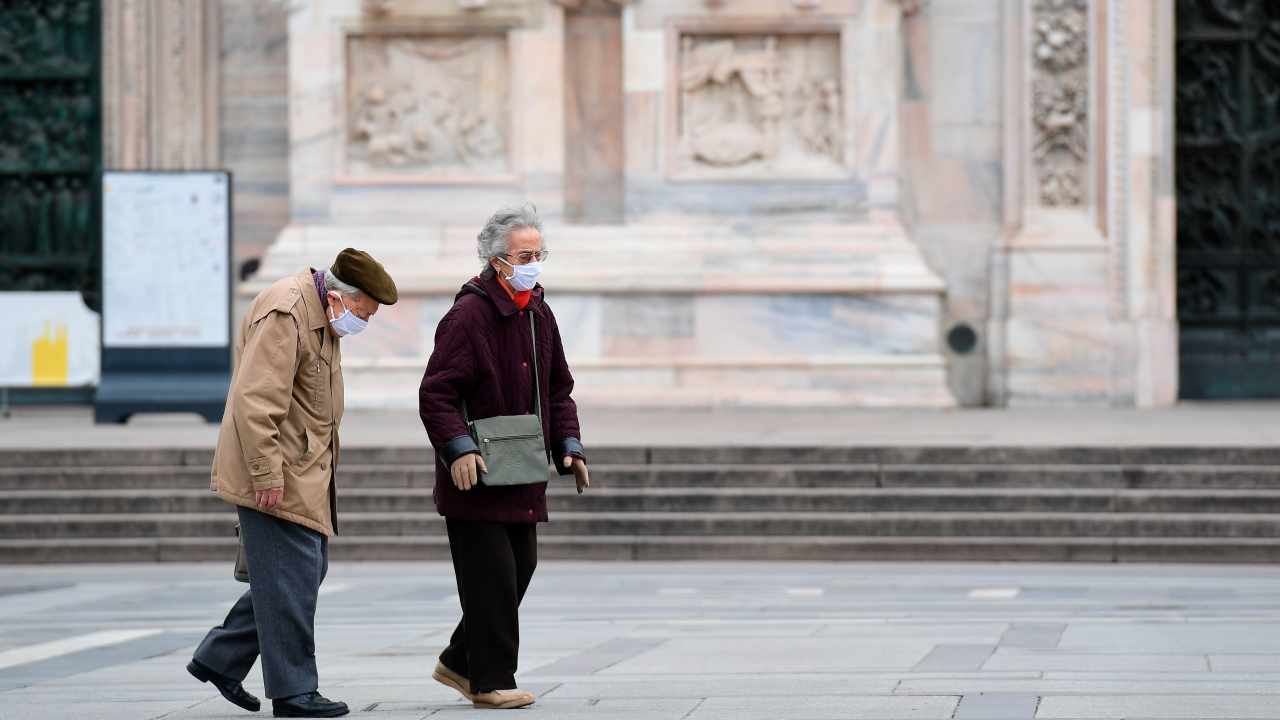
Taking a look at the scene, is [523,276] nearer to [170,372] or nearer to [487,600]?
[487,600]

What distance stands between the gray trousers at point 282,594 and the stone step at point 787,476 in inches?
266

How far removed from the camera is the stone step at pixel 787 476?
13.4 metres

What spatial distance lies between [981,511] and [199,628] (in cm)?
551

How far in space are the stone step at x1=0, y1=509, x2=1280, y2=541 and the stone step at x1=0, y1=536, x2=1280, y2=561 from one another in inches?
4.3

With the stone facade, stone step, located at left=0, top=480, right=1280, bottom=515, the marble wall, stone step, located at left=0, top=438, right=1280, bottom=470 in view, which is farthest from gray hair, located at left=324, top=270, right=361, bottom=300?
the marble wall

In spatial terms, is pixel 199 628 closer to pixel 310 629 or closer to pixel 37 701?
pixel 37 701

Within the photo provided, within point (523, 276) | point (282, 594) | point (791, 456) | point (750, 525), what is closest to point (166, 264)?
point (791, 456)

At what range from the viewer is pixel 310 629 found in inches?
272

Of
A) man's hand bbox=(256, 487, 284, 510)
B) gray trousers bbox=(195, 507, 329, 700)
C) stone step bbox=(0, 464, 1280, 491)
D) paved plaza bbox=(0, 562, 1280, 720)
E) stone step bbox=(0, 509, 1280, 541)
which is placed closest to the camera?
man's hand bbox=(256, 487, 284, 510)

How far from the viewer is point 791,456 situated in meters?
14.0

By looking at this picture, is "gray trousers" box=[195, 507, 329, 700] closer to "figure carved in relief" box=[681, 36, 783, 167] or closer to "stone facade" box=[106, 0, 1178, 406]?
"stone facade" box=[106, 0, 1178, 406]

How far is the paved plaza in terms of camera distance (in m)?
7.04

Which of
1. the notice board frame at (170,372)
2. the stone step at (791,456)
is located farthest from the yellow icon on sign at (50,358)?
the stone step at (791,456)

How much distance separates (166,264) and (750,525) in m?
6.66
